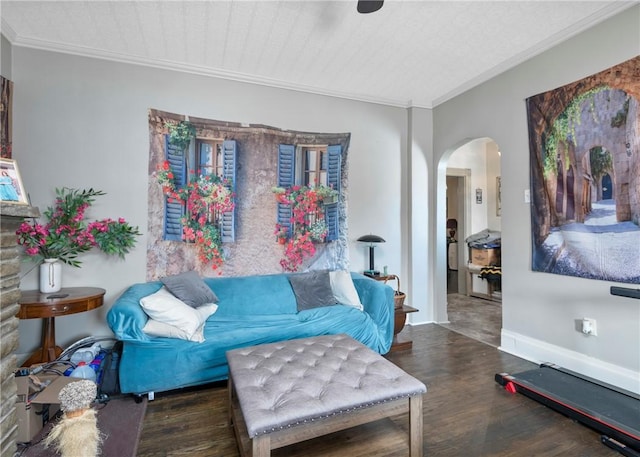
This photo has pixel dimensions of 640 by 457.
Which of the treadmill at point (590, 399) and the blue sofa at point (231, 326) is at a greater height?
the blue sofa at point (231, 326)

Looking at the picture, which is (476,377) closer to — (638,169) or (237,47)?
(638,169)

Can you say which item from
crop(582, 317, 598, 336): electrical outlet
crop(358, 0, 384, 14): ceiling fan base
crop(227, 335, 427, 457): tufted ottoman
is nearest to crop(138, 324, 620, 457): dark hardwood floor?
crop(227, 335, 427, 457): tufted ottoman

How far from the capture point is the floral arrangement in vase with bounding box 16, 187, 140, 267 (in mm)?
2545

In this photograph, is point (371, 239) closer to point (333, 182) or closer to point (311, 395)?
point (333, 182)

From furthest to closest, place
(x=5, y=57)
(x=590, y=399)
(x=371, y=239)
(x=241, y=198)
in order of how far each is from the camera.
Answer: (x=371, y=239) → (x=241, y=198) → (x=5, y=57) → (x=590, y=399)

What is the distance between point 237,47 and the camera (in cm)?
284

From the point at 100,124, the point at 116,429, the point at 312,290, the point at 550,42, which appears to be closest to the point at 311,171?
the point at 312,290

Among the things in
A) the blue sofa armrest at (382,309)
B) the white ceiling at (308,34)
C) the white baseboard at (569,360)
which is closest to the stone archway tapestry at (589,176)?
the white ceiling at (308,34)

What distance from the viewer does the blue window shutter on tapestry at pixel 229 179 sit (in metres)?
3.28

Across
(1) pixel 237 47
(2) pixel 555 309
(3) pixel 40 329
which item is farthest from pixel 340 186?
(3) pixel 40 329

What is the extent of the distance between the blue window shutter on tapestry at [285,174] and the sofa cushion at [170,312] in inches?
56.5

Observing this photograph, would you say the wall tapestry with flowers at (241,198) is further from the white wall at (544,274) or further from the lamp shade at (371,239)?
the white wall at (544,274)

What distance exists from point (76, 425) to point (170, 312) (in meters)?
1.32

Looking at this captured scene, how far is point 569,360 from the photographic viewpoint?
8.63 ft
